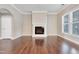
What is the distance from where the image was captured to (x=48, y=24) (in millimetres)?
13773

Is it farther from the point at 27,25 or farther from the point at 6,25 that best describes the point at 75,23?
the point at 27,25

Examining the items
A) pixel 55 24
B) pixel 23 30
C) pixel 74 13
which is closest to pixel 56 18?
pixel 55 24

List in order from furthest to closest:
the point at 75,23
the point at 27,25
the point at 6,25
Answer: the point at 27,25
the point at 6,25
the point at 75,23

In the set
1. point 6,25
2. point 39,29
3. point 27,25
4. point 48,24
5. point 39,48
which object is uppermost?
point 48,24

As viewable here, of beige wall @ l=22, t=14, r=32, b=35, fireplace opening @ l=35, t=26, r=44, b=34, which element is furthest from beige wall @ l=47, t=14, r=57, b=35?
beige wall @ l=22, t=14, r=32, b=35

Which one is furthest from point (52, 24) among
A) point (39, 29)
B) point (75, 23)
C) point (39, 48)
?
point (39, 48)

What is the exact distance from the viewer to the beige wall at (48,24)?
45.0 feet

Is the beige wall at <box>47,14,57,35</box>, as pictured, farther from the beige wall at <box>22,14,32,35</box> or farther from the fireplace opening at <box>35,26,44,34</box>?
the beige wall at <box>22,14,32,35</box>

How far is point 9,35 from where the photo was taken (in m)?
10.3

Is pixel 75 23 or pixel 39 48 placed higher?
pixel 75 23

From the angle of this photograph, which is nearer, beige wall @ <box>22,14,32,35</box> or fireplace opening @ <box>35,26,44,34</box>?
fireplace opening @ <box>35,26,44,34</box>

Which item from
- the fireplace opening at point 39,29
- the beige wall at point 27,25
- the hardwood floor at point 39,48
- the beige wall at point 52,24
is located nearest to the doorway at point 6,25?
the fireplace opening at point 39,29

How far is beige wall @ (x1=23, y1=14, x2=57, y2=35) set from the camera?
13712mm
